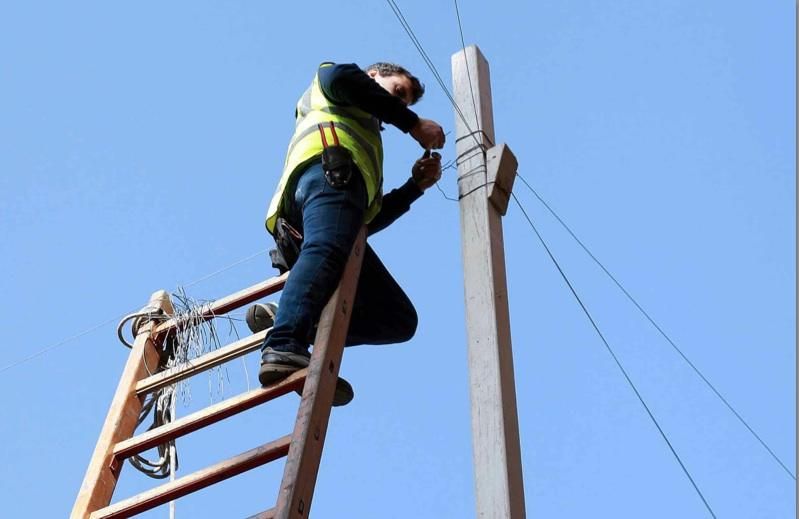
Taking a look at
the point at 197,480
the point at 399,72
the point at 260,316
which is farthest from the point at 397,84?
the point at 197,480

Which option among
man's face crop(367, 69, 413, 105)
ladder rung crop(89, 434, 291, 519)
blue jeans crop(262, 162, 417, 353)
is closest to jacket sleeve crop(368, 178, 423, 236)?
blue jeans crop(262, 162, 417, 353)

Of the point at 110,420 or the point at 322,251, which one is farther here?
the point at 110,420

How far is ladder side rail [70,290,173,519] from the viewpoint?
12.3 ft

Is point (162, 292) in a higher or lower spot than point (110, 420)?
higher

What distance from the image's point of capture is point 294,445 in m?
3.25

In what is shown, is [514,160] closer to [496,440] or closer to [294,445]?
[496,440]

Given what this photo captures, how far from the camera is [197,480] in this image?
138 inches

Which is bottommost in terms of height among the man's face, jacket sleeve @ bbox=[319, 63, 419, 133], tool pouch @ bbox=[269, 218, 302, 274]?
tool pouch @ bbox=[269, 218, 302, 274]

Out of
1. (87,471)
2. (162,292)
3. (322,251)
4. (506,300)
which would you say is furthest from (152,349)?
(506,300)

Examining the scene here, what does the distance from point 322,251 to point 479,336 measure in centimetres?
47

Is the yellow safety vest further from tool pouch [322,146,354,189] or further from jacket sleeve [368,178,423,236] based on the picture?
jacket sleeve [368,178,423,236]

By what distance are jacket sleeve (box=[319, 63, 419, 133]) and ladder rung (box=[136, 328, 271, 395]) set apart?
0.74 meters

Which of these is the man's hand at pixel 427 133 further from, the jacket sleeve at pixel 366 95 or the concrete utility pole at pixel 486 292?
the concrete utility pole at pixel 486 292

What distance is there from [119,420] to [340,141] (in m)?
1.04
